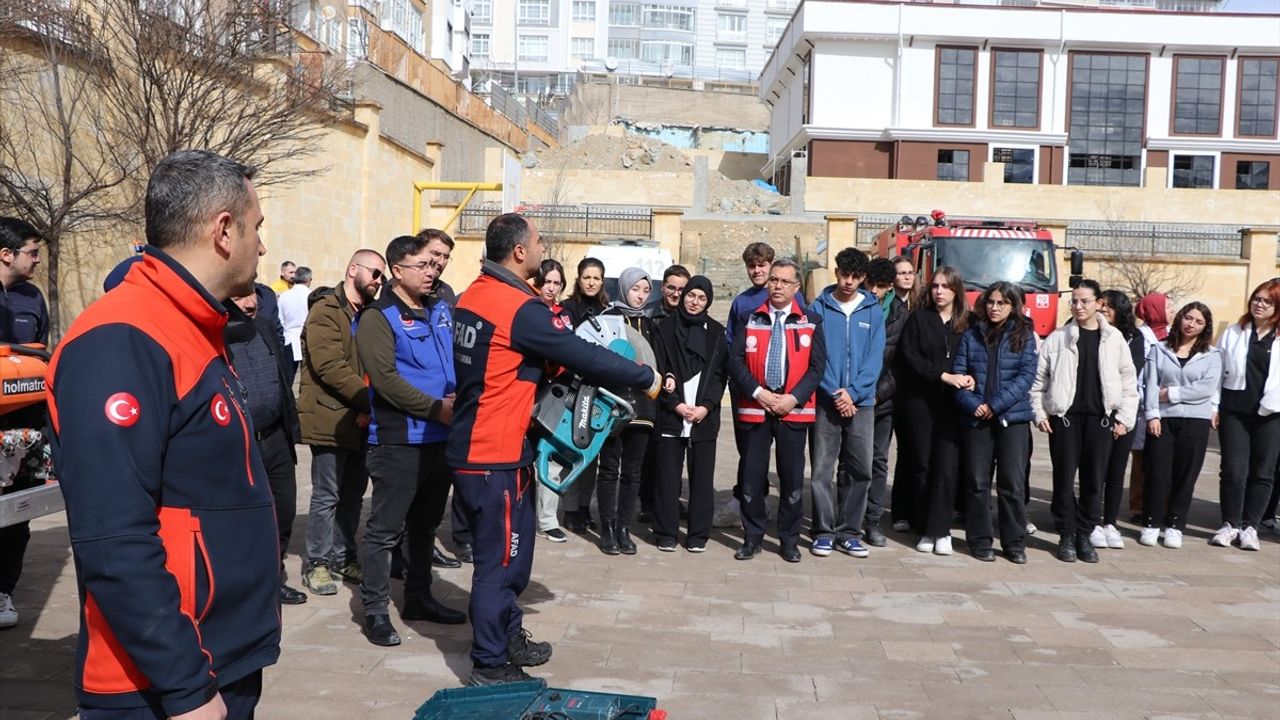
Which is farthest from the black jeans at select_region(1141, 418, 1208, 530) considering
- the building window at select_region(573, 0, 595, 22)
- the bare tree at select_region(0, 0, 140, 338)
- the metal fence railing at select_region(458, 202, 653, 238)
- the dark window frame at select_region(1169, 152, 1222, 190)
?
the building window at select_region(573, 0, 595, 22)

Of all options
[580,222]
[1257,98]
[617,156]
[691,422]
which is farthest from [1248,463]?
[1257,98]

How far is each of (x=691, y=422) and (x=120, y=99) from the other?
11.3 metres

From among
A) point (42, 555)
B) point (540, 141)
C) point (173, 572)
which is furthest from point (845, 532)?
point (540, 141)

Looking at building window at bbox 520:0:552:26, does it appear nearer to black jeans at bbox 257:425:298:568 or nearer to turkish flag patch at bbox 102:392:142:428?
black jeans at bbox 257:425:298:568

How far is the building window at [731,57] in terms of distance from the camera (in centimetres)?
8338

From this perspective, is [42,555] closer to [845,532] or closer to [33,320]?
[33,320]

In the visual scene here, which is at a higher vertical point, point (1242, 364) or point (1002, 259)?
point (1002, 259)

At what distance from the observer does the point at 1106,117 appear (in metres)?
45.0

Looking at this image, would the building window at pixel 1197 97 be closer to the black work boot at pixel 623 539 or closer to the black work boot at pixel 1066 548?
the black work boot at pixel 1066 548

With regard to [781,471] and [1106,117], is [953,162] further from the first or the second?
[781,471]

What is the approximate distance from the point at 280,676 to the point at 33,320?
2.54 metres

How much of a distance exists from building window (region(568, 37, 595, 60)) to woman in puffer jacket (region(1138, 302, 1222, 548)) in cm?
7547

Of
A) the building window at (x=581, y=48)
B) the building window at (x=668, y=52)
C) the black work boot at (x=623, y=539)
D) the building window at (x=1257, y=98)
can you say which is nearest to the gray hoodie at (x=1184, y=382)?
the black work boot at (x=623, y=539)

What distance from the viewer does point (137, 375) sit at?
7.50 feet
